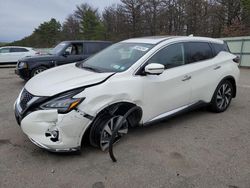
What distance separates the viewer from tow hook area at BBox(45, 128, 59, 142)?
8.12ft

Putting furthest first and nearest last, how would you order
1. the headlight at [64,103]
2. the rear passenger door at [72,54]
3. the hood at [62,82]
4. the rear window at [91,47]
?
the rear window at [91,47] < the rear passenger door at [72,54] < the hood at [62,82] < the headlight at [64,103]

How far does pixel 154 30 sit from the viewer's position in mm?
29641

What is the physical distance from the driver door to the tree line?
66.3ft

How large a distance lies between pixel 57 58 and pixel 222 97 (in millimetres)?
6014

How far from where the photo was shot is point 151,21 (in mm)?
29922

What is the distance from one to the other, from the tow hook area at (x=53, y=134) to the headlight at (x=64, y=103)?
9.7 inches

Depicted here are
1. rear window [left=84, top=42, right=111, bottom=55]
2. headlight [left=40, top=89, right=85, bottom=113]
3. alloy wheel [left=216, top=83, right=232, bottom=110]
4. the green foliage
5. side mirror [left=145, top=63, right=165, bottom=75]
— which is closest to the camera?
headlight [left=40, top=89, right=85, bottom=113]

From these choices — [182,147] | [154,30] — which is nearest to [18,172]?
[182,147]

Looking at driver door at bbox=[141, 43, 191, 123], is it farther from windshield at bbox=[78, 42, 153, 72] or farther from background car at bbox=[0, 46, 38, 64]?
background car at bbox=[0, 46, 38, 64]

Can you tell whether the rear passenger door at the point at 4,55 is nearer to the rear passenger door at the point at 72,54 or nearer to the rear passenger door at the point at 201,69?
the rear passenger door at the point at 72,54

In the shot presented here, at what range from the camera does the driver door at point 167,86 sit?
10.2 ft

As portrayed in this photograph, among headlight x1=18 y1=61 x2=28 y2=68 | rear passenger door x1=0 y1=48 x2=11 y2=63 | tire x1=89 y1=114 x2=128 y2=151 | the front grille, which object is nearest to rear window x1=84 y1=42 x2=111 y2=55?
headlight x1=18 y1=61 x2=28 y2=68

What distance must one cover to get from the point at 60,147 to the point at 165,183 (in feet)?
4.23

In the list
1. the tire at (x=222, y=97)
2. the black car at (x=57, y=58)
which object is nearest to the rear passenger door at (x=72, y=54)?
the black car at (x=57, y=58)
